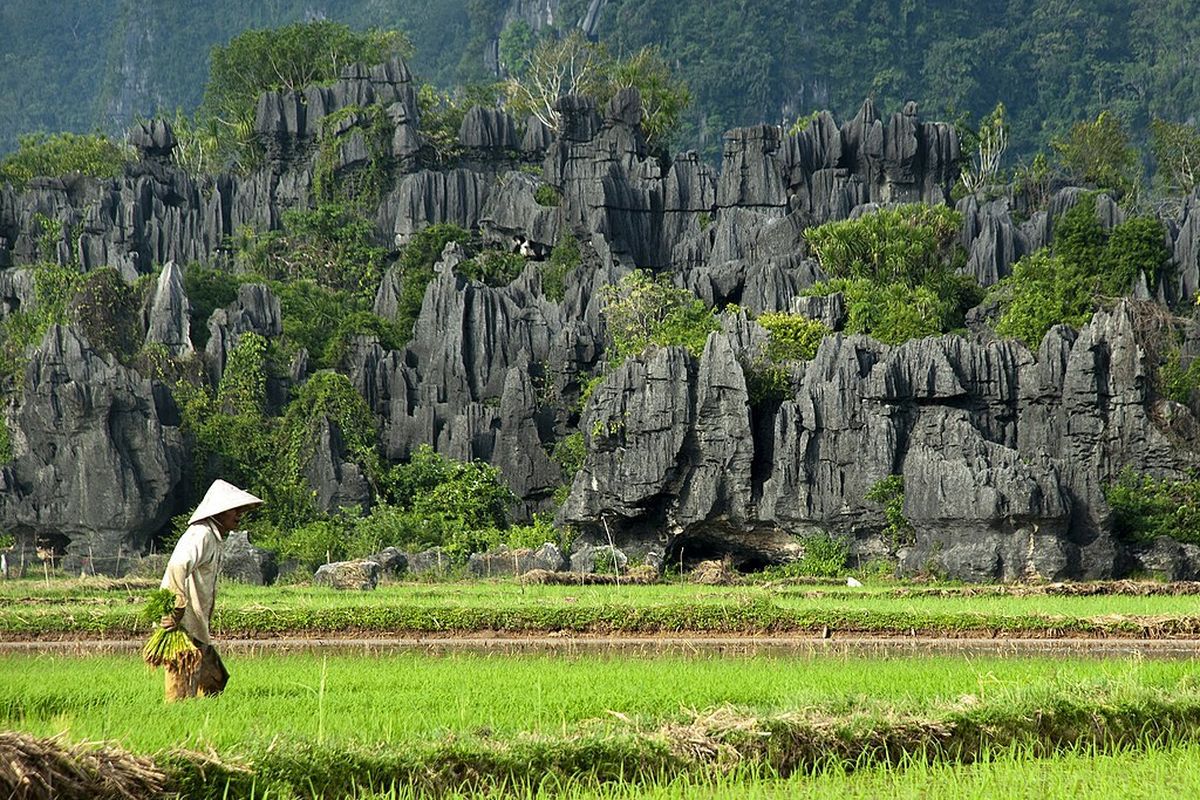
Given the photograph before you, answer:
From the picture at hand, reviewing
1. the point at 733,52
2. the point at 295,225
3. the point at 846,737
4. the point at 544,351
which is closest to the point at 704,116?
the point at 733,52

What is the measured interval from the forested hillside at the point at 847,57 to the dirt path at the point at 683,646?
262 ft

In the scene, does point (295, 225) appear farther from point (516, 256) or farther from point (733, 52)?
point (733, 52)

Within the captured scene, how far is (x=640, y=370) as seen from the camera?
1522 inches

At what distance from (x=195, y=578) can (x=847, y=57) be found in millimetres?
106475

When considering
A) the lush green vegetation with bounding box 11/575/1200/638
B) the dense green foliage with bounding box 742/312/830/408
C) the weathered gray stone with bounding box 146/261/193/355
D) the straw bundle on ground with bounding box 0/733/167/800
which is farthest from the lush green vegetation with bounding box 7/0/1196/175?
the straw bundle on ground with bounding box 0/733/167/800

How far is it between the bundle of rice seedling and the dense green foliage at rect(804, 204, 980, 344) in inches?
1355

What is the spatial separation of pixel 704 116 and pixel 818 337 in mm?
68097

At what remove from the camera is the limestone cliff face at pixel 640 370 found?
3628cm

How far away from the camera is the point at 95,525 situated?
128 feet

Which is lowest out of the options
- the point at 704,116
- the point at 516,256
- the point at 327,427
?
the point at 327,427

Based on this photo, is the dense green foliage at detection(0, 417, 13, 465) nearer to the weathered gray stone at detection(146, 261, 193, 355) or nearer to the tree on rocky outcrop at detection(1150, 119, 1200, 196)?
the weathered gray stone at detection(146, 261, 193, 355)

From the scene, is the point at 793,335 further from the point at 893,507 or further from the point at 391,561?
the point at 391,561

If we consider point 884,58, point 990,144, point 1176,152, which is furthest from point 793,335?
point 884,58

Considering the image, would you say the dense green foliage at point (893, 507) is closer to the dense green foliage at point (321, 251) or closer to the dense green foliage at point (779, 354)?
the dense green foliage at point (779, 354)
